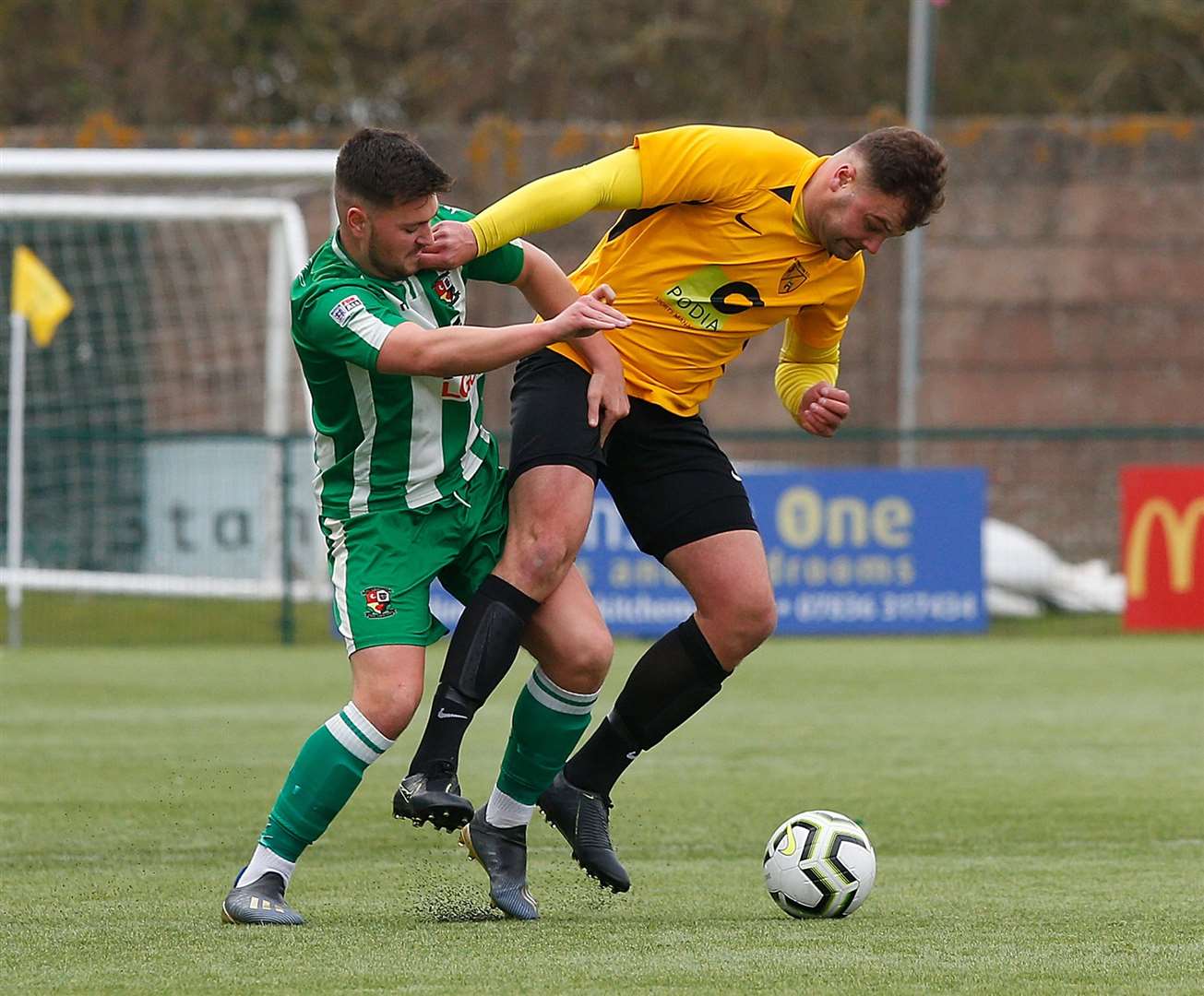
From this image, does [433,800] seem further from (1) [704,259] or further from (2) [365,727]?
(1) [704,259]

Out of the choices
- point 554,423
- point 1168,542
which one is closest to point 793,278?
point 554,423

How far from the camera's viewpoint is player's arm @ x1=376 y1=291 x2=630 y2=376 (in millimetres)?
4531

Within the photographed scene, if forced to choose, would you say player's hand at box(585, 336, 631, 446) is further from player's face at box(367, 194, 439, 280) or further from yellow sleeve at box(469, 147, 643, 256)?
player's face at box(367, 194, 439, 280)

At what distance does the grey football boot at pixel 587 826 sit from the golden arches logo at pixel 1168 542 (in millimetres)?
9937

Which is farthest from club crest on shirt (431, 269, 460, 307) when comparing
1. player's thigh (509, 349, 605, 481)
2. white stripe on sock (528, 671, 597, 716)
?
white stripe on sock (528, 671, 597, 716)

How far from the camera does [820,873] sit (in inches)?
192

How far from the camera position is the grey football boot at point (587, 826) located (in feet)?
16.9

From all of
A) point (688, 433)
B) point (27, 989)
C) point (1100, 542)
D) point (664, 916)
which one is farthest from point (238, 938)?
point (1100, 542)

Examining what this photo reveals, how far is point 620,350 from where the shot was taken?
541 cm

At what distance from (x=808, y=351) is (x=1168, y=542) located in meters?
9.48

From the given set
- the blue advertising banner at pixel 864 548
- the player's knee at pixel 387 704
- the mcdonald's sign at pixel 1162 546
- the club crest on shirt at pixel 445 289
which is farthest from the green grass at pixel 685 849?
the mcdonald's sign at pixel 1162 546

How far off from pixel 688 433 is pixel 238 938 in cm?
178

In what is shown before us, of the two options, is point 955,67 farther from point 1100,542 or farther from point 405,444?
point 405,444

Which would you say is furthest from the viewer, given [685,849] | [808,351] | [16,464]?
[16,464]
